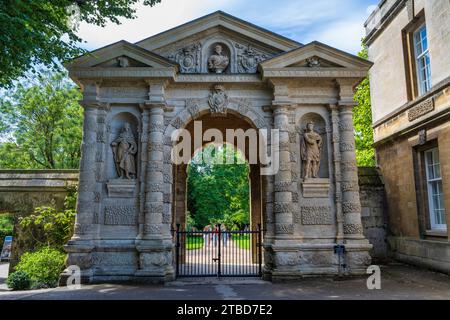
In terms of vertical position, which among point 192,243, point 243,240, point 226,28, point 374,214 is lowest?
point 192,243

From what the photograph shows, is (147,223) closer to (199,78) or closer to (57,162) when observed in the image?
(199,78)

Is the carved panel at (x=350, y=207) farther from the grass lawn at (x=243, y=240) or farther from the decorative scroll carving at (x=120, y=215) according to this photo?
the decorative scroll carving at (x=120, y=215)

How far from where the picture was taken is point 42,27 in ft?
26.1

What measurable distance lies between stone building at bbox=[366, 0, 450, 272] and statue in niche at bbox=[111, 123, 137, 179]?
8882 millimetres

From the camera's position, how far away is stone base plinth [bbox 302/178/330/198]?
10.5m

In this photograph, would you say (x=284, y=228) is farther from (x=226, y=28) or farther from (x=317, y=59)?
Answer: (x=226, y=28)

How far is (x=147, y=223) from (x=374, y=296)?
19.1 ft

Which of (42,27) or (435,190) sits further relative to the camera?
(435,190)

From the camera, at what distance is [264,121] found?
10812mm

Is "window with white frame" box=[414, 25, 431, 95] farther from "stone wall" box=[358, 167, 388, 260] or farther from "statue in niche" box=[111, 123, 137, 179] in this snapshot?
"statue in niche" box=[111, 123, 137, 179]

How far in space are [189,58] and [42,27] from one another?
14.1ft

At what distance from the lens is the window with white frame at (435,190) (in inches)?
442

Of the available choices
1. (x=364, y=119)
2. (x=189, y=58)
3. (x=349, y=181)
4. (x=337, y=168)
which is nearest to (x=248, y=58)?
(x=189, y=58)

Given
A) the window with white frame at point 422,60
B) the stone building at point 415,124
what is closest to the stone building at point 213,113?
the stone building at point 415,124
